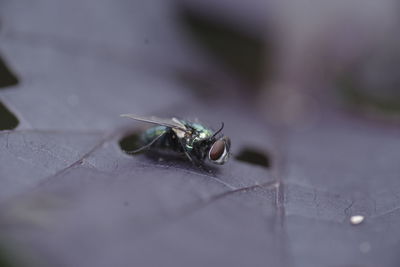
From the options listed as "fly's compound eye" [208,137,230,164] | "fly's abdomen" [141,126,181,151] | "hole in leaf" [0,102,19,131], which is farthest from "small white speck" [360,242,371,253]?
"hole in leaf" [0,102,19,131]

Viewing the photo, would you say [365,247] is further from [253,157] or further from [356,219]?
[253,157]

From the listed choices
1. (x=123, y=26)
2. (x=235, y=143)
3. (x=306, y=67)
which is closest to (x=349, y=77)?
(x=306, y=67)

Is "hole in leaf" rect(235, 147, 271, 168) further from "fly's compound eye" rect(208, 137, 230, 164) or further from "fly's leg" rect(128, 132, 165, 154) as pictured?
"fly's leg" rect(128, 132, 165, 154)

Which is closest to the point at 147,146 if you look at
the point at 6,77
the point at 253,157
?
the point at 253,157

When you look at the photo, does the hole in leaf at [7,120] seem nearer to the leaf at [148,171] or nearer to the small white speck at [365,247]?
the leaf at [148,171]

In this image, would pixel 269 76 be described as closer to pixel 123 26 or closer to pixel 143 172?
pixel 123 26

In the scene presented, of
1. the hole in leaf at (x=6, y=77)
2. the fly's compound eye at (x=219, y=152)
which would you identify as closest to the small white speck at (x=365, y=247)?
the fly's compound eye at (x=219, y=152)
